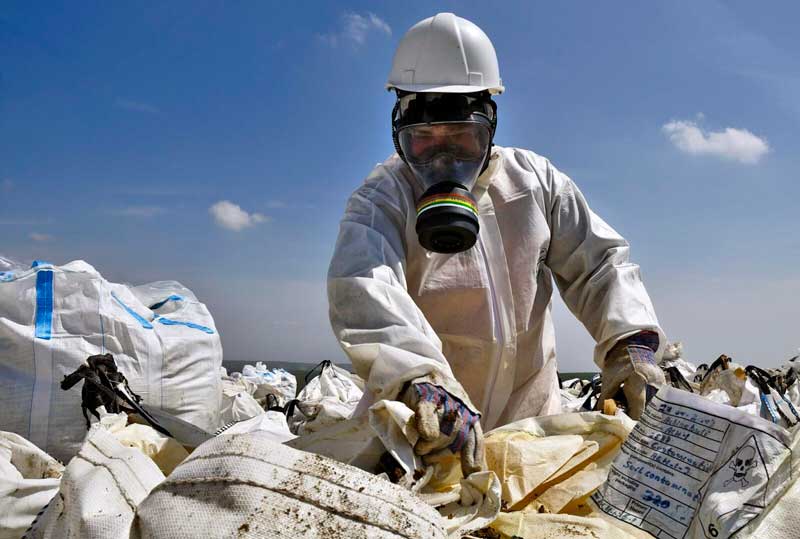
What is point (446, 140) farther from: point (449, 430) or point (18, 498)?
point (18, 498)

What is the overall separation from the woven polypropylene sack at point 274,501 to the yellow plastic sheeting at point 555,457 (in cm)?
52

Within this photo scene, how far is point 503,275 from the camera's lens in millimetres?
2254

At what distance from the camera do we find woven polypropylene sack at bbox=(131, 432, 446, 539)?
0.85 meters

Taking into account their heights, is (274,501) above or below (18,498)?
above

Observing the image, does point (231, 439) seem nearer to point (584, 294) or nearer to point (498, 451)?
point (498, 451)

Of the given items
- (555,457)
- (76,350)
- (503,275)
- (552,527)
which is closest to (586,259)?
(503,275)

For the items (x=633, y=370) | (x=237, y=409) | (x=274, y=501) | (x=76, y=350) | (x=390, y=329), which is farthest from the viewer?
(x=237, y=409)

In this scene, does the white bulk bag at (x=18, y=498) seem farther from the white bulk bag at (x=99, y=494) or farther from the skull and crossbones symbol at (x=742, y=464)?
the skull and crossbones symbol at (x=742, y=464)

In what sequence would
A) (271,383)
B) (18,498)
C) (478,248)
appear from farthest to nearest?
(271,383) → (478,248) → (18,498)

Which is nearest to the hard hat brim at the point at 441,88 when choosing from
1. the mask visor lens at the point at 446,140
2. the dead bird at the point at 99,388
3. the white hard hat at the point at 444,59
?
the white hard hat at the point at 444,59

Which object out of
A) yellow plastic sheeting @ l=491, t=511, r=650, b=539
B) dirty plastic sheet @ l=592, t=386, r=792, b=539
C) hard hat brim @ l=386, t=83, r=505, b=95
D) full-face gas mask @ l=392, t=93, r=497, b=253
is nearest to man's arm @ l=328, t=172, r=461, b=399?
full-face gas mask @ l=392, t=93, r=497, b=253

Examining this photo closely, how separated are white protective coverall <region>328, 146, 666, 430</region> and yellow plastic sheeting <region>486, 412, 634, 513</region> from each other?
446mm

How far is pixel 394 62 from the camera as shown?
91.1 inches

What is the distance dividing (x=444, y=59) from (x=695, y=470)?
1560 mm
